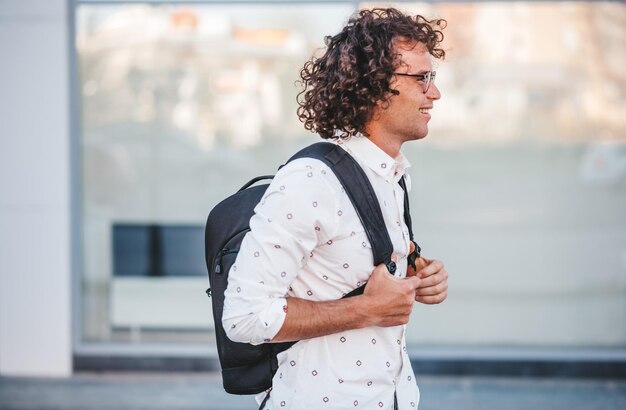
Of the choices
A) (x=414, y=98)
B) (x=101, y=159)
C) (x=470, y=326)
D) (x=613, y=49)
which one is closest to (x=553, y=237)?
(x=470, y=326)

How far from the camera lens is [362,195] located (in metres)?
2.24

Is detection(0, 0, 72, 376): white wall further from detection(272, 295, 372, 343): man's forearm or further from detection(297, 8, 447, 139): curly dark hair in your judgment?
detection(272, 295, 372, 343): man's forearm

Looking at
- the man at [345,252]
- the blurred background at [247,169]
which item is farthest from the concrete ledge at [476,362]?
the man at [345,252]

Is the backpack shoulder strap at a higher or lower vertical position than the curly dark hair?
lower

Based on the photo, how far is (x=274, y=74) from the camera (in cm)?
655

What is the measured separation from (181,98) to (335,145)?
447 centimetres

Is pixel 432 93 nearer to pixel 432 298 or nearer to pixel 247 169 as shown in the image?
pixel 432 298

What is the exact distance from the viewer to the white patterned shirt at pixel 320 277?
2133mm

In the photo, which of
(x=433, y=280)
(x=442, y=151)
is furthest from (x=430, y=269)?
(x=442, y=151)

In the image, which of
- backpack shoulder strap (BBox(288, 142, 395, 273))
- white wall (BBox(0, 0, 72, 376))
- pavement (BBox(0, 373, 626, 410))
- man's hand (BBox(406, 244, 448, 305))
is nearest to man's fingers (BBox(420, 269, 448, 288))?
man's hand (BBox(406, 244, 448, 305))

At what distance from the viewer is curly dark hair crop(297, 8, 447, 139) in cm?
234

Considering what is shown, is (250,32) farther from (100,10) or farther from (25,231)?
(25,231)

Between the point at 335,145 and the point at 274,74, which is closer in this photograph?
the point at 335,145

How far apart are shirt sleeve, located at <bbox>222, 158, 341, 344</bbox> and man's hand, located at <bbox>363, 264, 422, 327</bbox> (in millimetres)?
154
